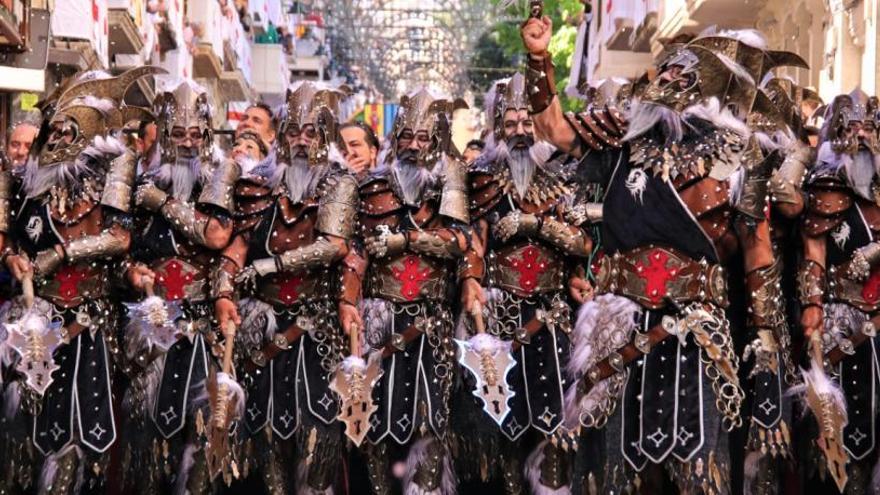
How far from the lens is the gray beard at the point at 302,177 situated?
983 centimetres

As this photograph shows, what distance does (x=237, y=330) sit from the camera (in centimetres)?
987

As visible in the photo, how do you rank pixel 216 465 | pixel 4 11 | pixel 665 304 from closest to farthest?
pixel 665 304
pixel 216 465
pixel 4 11

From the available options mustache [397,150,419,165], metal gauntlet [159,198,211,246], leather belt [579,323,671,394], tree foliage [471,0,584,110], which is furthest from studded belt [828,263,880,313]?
tree foliage [471,0,584,110]

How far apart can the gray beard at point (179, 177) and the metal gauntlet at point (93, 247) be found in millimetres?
469

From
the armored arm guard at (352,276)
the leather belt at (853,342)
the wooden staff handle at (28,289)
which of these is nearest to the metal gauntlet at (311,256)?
the armored arm guard at (352,276)

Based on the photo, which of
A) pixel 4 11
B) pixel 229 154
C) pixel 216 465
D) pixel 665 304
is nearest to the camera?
pixel 665 304

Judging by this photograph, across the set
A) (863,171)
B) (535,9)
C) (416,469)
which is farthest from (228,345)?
(863,171)

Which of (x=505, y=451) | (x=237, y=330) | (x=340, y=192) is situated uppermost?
(x=340, y=192)

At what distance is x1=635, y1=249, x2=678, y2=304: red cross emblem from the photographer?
823cm

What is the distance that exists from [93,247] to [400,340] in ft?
5.34


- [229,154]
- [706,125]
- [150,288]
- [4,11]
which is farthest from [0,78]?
Result: [706,125]

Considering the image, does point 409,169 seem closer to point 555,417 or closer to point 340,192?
point 340,192

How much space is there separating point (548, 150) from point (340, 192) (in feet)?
3.84

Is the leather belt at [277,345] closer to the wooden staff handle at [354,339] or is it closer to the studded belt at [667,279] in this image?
the wooden staff handle at [354,339]
